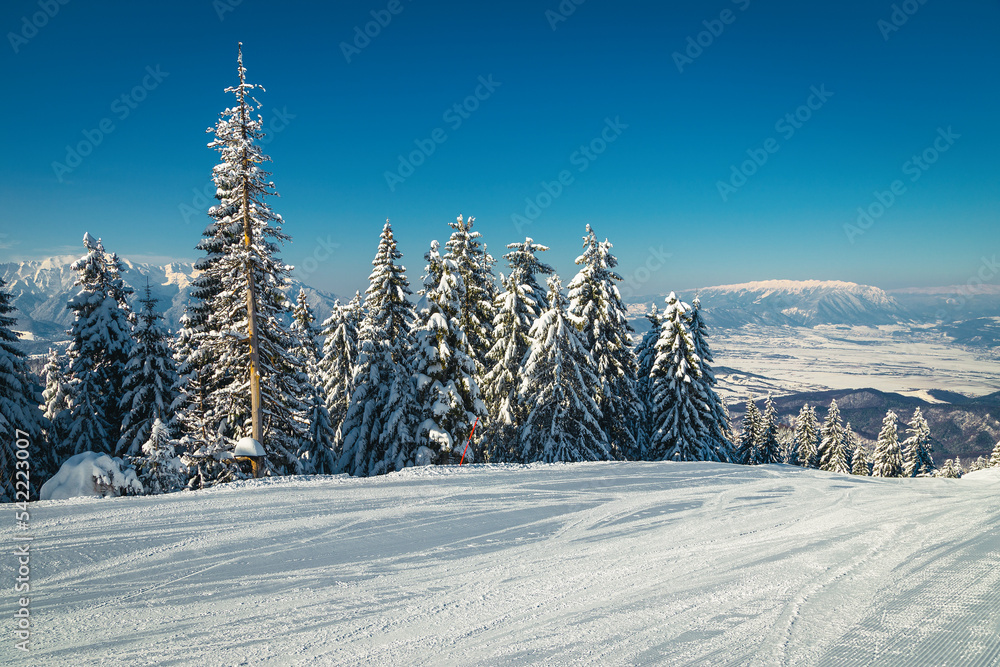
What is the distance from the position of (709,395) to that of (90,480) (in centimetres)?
2284

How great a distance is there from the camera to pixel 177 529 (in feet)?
19.8

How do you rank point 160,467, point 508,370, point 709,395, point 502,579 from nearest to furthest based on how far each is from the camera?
1. point 502,579
2. point 160,467
3. point 508,370
4. point 709,395

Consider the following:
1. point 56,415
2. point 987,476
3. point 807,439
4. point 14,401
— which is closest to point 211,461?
point 14,401

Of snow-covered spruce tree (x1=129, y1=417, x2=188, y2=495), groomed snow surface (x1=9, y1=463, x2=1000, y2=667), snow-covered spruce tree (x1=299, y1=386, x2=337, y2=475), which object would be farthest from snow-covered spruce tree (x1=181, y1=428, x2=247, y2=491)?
groomed snow surface (x1=9, y1=463, x2=1000, y2=667)

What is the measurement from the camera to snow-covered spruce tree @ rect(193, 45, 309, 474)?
47.8ft

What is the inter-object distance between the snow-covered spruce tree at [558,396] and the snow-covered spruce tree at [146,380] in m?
15.8

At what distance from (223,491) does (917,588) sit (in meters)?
9.74

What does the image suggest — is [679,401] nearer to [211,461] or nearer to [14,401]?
[211,461]

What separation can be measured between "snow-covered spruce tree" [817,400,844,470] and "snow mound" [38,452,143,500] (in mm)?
49432

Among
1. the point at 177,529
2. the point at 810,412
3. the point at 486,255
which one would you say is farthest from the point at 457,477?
the point at 810,412

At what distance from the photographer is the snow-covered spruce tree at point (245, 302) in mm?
14570

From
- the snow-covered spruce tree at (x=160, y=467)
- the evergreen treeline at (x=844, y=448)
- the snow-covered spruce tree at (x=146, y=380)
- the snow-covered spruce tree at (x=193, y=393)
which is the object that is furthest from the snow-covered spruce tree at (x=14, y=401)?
the evergreen treeline at (x=844, y=448)

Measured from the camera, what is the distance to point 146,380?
→ 20.2 m

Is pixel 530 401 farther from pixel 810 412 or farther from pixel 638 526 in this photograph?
pixel 810 412
